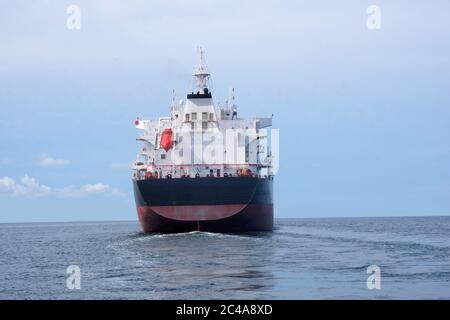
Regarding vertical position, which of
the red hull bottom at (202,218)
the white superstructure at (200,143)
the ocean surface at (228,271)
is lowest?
the ocean surface at (228,271)

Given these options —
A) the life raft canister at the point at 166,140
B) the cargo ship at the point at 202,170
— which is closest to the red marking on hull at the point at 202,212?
the cargo ship at the point at 202,170

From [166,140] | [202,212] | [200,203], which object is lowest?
[202,212]

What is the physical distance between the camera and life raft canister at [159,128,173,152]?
53.9 m

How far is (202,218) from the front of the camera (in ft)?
157

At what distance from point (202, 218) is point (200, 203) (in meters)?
1.03

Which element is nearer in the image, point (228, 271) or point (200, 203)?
point (228, 271)

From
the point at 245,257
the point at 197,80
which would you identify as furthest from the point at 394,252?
the point at 197,80

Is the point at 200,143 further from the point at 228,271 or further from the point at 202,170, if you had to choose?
the point at 228,271

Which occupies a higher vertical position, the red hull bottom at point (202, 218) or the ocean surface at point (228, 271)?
the red hull bottom at point (202, 218)

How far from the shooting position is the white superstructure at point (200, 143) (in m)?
52.8

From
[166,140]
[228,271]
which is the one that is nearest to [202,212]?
[166,140]

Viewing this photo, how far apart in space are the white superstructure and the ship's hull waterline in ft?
7.58

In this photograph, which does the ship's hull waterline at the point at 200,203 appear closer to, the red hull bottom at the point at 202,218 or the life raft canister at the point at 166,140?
the red hull bottom at the point at 202,218

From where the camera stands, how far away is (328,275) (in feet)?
97.2
